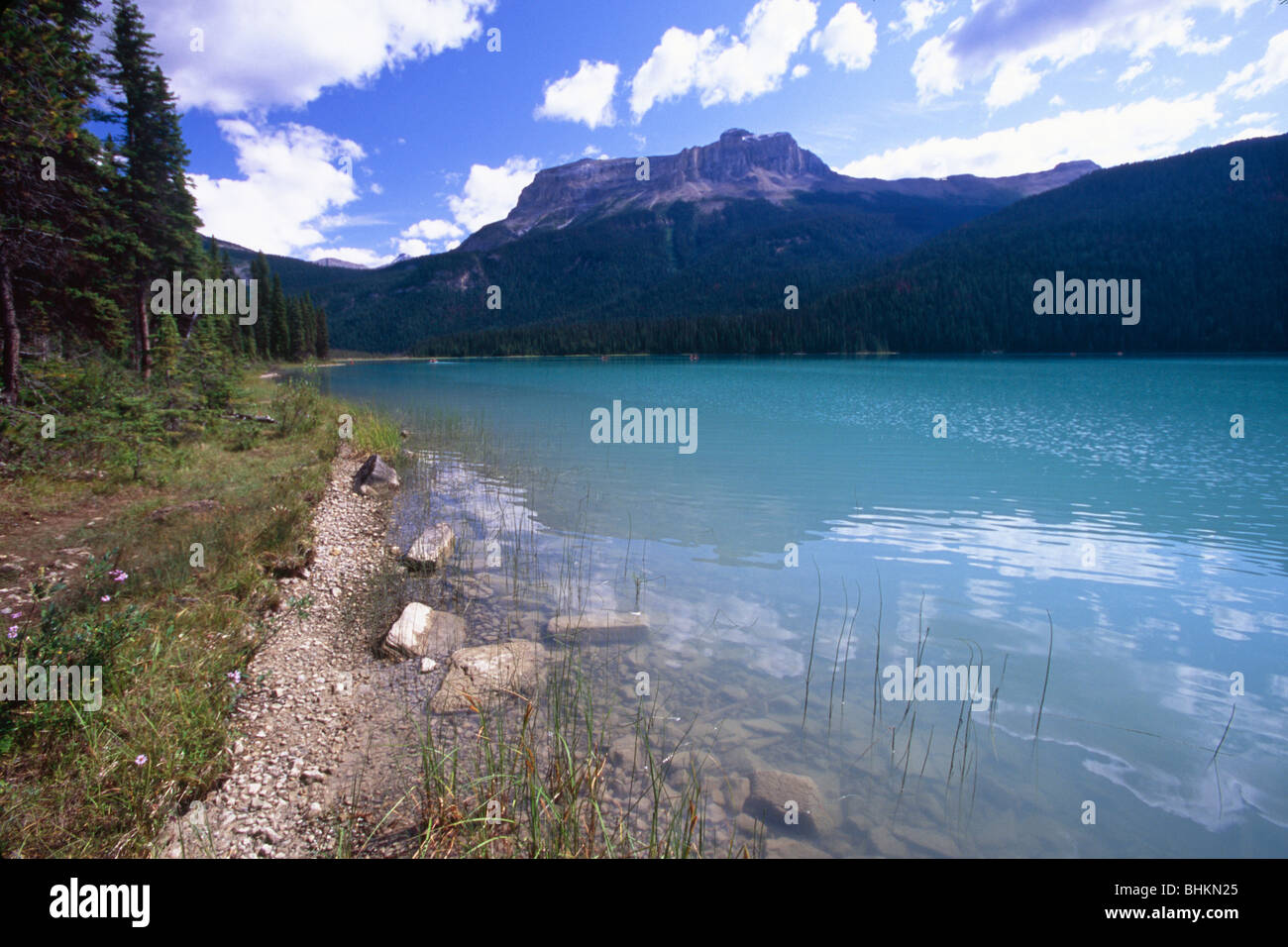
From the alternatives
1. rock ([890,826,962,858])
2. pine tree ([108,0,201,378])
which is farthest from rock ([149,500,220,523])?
pine tree ([108,0,201,378])

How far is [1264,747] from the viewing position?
517 cm

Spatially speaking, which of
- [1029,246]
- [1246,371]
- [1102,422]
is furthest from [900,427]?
[1029,246]

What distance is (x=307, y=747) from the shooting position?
4508 millimetres

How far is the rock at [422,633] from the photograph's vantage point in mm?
6242

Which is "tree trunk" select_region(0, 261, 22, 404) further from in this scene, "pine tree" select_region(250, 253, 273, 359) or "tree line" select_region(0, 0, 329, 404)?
"pine tree" select_region(250, 253, 273, 359)

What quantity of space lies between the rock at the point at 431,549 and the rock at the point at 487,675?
117 inches

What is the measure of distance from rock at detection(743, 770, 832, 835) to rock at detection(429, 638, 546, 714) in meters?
2.29

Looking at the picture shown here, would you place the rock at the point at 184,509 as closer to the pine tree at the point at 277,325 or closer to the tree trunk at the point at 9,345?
the tree trunk at the point at 9,345

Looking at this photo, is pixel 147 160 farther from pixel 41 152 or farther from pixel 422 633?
pixel 422 633

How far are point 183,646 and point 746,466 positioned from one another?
1457cm

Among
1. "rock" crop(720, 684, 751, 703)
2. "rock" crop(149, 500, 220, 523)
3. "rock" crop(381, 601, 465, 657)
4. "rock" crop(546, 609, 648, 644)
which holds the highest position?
"rock" crop(149, 500, 220, 523)

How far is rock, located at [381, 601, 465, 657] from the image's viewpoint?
6.24 m

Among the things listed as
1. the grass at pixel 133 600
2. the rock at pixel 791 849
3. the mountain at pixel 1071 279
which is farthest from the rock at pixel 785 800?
the mountain at pixel 1071 279
